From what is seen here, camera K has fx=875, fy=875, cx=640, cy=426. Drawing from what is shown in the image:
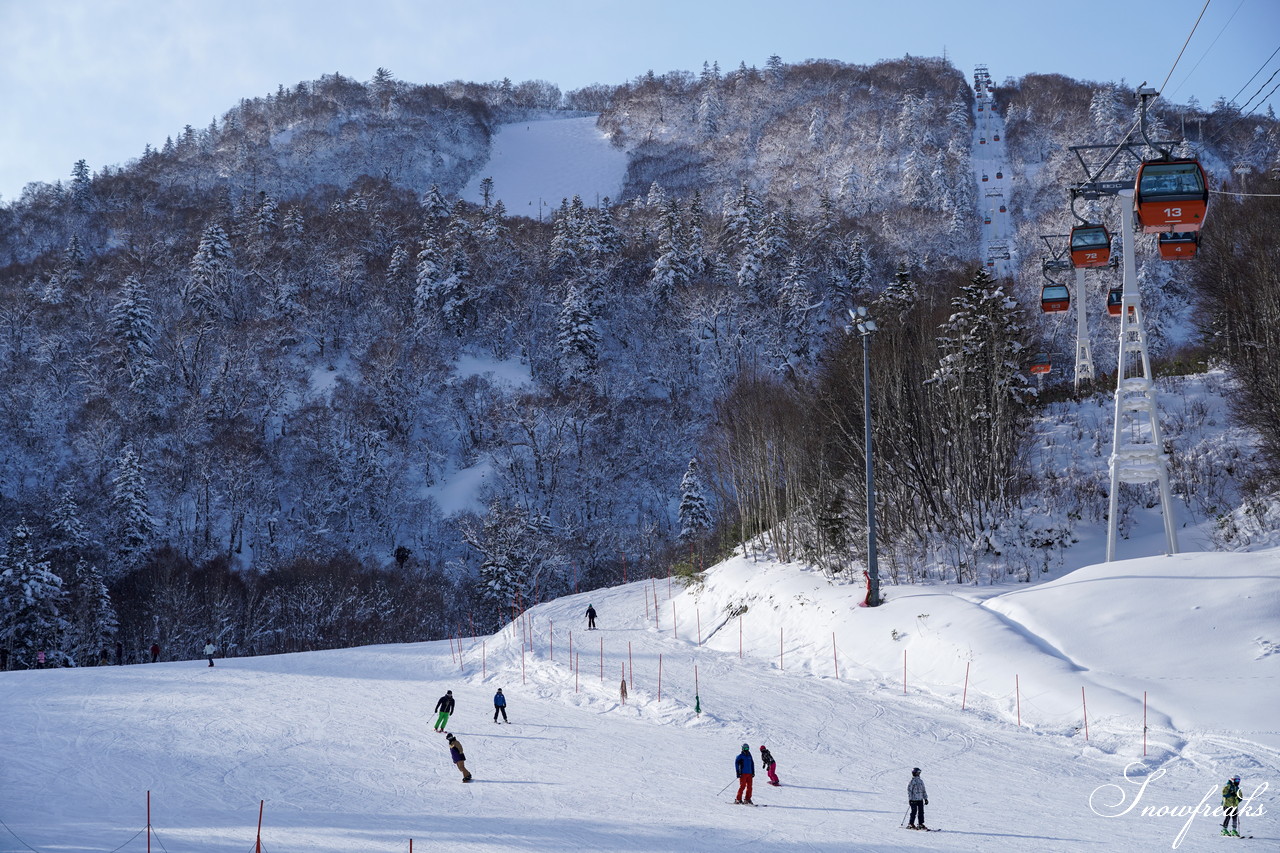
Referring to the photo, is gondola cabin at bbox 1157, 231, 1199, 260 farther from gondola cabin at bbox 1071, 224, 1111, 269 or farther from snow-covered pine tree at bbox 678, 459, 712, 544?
snow-covered pine tree at bbox 678, 459, 712, 544

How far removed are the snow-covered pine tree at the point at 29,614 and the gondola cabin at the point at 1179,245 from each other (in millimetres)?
48128

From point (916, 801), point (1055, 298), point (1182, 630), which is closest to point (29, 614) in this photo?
point (916, 801)

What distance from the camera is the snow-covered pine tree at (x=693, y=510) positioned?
5650cm

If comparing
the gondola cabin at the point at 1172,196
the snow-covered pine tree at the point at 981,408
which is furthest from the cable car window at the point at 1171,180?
the snow-covered pine tree at the point at 981,408

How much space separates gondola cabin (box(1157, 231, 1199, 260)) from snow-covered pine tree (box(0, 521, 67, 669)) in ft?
158

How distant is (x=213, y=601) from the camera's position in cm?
5472

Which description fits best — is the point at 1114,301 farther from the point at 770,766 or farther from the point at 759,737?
Result: the point at 770,766

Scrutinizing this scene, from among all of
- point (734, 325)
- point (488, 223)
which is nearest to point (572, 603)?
point (734, 325)

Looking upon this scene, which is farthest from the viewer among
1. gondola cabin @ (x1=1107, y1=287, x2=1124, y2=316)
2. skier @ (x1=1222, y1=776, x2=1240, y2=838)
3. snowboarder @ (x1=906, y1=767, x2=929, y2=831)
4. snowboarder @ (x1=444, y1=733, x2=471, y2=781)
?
gondola cabin @ (x1=1107, y1=287, x2=1124, y2=316)

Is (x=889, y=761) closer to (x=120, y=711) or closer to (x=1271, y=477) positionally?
(x=1271, y=477)

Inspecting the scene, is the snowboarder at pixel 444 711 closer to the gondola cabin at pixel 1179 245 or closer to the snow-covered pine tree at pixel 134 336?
the gondola cabin at pixel 1179 245

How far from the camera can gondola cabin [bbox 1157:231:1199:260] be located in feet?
64.8

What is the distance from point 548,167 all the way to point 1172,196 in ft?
494

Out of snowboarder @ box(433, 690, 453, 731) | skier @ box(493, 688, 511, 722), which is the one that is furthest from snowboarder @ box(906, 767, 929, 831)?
snowboarder @ box(433, 690, 453, 731)
